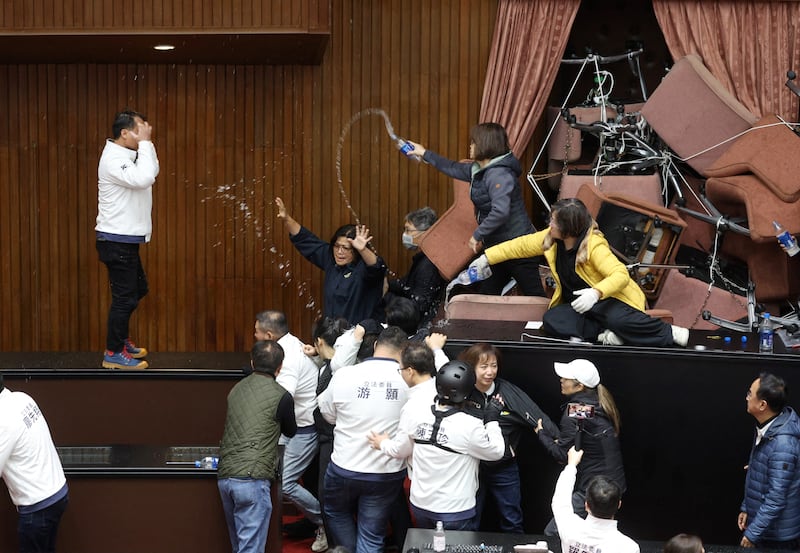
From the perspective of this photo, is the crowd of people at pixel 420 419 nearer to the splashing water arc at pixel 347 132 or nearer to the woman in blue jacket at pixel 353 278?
the woman in blue jacket at pixel 353 278

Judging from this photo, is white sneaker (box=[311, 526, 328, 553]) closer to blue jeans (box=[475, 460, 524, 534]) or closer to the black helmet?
blue jeans (box=[475, 460, 524, 534])

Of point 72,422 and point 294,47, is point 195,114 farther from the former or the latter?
point 72,422

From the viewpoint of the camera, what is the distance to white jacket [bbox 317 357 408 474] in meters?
5.76

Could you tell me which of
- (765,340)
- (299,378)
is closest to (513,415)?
(299,378)

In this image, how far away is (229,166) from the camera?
8992mm

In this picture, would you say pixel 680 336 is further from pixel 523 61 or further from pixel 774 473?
pixel 523 61

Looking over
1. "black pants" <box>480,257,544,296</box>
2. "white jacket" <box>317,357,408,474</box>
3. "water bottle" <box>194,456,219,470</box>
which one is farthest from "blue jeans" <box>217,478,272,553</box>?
"black pants" <box>480,257,544,296</box>

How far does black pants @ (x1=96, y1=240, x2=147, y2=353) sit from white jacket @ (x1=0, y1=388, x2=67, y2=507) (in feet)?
5.10

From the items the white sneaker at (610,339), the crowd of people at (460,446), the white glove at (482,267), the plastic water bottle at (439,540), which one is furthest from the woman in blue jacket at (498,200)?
the plastic water bottle at (439,540)

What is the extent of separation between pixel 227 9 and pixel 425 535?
156 inches

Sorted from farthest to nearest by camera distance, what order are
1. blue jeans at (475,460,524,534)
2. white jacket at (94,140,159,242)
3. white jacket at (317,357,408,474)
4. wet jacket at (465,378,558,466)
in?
white jacket at (94,140,159,242)
blue jeans at (475,460,524,534)
wet jacket at (465,378,558,466)
white jacket at (317,357,408,474)

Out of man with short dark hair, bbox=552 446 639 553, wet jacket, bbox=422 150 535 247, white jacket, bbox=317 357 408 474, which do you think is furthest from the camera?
wet jacket, bbox=422 150 535 247

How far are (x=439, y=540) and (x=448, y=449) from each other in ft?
1.51

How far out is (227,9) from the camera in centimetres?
766
